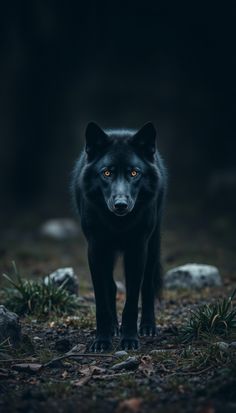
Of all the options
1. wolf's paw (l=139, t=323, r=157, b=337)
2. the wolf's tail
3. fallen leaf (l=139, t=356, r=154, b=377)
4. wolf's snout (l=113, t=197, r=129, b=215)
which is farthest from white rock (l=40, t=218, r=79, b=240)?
fallen leaf (l=139, t=356, r=154, b=377)

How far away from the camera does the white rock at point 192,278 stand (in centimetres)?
850

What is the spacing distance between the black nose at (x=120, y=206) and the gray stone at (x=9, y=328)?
45.7 inches

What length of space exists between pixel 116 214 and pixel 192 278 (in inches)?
133

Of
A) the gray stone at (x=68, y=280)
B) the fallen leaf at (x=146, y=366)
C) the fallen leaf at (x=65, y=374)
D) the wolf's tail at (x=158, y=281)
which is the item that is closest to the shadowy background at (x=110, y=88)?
the gray stone at (x=68, y=280)

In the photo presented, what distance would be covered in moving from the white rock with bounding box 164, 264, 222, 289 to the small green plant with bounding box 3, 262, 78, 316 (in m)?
1.91

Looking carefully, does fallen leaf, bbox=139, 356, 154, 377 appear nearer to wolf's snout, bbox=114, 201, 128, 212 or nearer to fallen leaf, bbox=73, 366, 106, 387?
fallen leaf, bbox=73, 366, 106, 387

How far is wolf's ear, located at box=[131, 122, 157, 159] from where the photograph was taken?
18.5 feet

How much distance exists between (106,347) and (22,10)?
41.0ft

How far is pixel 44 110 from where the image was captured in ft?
57.9

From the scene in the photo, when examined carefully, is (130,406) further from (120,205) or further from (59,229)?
(59,229)

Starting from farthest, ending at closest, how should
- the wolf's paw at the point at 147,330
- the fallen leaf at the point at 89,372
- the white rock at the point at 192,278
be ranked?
→ the white rock at the point at 192,278
the wolf's paw at the point at 147,330
the fallen leaf at the point at 89,372

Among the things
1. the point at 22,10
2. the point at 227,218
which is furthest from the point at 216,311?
the point at 22,10

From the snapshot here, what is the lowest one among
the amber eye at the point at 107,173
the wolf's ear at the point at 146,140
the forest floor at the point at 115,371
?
the forest floor at the point at 115,371

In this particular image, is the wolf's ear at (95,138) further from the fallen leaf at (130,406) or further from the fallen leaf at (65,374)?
the fallen leaf at (130,406)
